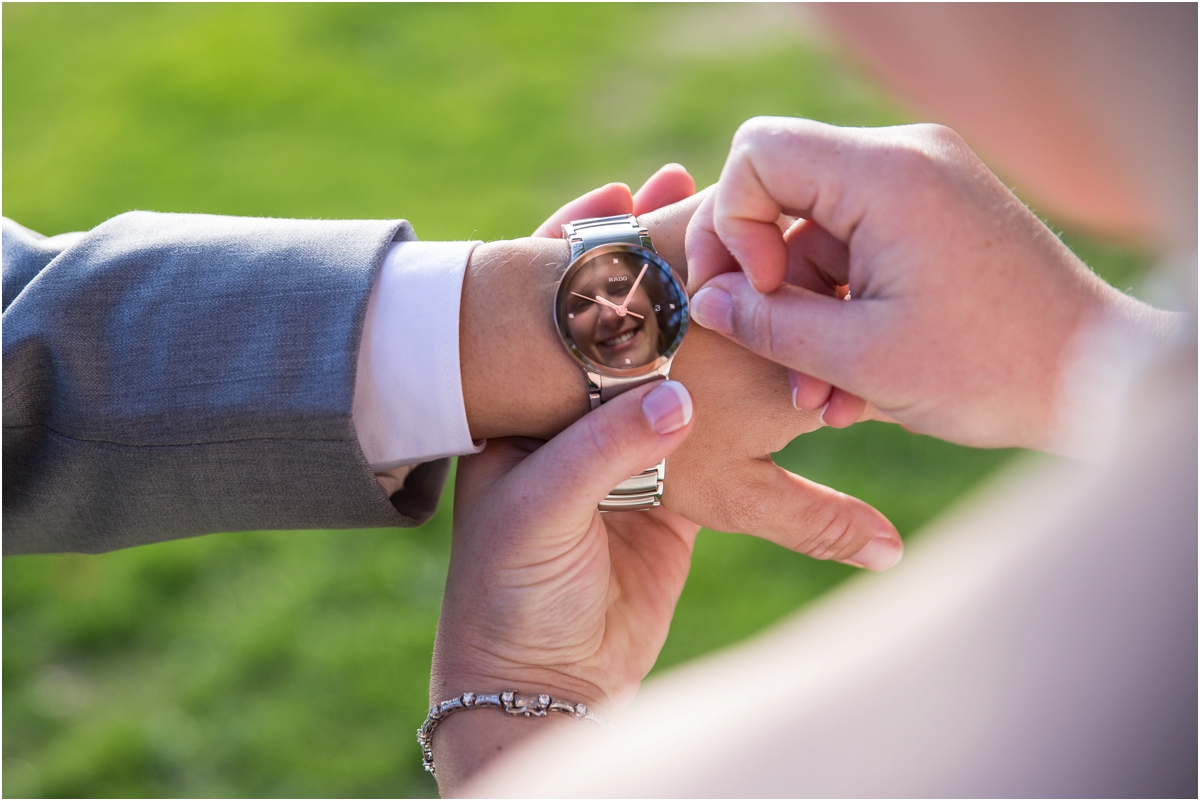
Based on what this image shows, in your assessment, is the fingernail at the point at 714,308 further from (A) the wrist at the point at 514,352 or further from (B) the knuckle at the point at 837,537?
(B) the knuckle at the point at 837,537

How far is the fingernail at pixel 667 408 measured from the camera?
65.0 inches

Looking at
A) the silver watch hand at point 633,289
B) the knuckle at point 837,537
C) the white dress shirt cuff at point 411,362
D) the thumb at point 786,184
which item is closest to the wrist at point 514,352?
the white dress shirt cuff at point 411,362

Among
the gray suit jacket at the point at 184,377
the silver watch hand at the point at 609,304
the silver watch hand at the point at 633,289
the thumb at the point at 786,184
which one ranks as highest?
the thumb at the point at 786,184

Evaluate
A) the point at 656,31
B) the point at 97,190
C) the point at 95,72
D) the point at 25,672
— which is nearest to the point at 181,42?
the point at 95,72

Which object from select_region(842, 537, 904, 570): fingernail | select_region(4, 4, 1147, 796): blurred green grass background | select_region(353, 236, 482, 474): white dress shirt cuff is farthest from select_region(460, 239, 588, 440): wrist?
select_region(4, 4, 1147, 796): blurred green grass background

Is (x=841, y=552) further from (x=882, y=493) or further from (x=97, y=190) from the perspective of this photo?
(x=97, y=190)

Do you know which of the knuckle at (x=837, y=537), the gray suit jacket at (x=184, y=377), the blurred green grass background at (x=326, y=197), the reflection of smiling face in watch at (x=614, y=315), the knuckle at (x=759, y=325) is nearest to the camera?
the gray suit jacket at (x=184, y=377)

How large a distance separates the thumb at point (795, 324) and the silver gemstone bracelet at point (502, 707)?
0.80 metres

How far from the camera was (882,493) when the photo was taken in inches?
147

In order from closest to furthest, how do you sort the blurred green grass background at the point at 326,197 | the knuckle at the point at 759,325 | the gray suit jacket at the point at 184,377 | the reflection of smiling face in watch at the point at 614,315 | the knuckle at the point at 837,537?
the gray suit jacket at the point at 184,377, the knuckle at the point at 759,325, the reflection of smiling face in watch at the point at 614,315, the knuckle at the point at 837,537, the blurred green grass background at the point at 326,197

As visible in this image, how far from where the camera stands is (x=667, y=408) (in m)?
1.65

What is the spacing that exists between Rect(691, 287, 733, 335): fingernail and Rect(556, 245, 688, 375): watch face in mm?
40

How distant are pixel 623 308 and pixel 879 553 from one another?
2.85 feet

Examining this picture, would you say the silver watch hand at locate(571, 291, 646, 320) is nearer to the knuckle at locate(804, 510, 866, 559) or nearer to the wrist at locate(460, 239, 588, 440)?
the wrist at locate(460, 239, 588, 440)
